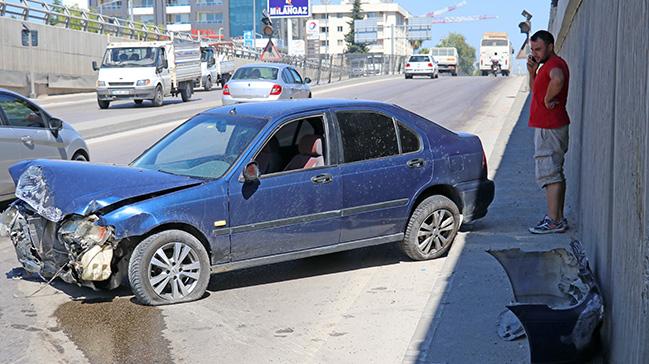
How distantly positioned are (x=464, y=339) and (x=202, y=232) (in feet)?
7.02

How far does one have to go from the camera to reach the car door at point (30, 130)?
34.1 ft

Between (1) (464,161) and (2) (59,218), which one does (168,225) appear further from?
(1) (464,161)

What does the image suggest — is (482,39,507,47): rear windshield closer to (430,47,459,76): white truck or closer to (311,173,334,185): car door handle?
(430,47,459,76): white truck

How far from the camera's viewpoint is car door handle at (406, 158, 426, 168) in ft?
25.7

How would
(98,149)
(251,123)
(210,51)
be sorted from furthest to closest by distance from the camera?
(210,51)
(98,149)
(251,123)

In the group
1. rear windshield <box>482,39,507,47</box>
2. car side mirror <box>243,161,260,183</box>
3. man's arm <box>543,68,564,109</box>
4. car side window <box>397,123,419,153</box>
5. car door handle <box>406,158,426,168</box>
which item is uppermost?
rear windshield <box>482,39,507,47</box>

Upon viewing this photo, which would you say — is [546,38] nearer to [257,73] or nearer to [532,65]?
[532,65]

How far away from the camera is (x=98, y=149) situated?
688 inches

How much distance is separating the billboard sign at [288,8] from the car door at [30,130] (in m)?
59.6

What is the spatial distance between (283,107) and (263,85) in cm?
1695

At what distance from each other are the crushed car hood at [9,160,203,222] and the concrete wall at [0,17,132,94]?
2834 cm

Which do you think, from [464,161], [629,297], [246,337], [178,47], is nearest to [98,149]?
[464,161]

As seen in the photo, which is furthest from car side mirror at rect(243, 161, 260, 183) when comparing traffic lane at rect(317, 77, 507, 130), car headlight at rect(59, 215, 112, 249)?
traffic lane at rect(317, 77, 507, 130)

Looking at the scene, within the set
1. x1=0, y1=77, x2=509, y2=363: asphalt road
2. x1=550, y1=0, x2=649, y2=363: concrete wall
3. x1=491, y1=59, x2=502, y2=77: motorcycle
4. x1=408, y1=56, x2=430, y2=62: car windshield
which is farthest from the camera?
x1=491, y1=59, x2=502, y2=77: motorcycle
